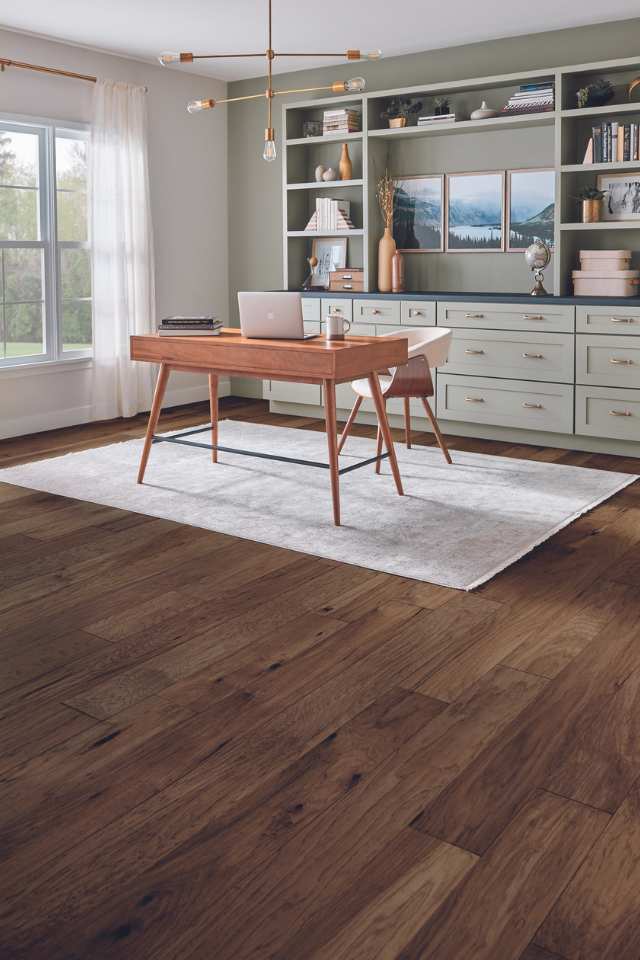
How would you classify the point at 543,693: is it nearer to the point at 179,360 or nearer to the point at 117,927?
the point at 117,927

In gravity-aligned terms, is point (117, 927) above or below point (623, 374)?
below

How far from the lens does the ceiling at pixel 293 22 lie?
17.0 feet

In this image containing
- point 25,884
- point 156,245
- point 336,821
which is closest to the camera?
point 25,884

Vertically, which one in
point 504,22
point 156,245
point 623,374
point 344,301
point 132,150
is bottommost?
point 623,374

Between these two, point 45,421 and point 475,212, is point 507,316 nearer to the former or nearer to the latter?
point 475,212

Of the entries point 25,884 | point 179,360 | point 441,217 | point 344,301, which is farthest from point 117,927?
point 441,217

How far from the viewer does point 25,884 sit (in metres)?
1.72

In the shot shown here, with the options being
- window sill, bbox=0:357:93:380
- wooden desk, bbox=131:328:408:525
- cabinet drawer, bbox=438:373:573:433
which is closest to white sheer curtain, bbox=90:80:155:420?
window sill, bbox=0:357:93:380

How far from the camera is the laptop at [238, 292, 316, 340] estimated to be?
14.5 feet

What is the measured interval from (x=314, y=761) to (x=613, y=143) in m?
4.51

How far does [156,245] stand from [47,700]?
5.13 m

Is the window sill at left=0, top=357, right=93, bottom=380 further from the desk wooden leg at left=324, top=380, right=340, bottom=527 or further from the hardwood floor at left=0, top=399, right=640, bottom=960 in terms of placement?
the desk wooden leg at left=324, top=380, right=340, bottom=527

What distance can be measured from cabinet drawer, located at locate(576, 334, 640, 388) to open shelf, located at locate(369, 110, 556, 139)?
138 cm

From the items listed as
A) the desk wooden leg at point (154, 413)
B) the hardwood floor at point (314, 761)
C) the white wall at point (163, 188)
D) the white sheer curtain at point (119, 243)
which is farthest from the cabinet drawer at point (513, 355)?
the white wall at point (163, 188)
